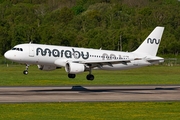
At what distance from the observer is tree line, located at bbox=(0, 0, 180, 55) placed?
458ft

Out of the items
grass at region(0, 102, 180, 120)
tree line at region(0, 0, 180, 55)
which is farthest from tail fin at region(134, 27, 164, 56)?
tree line at region(0, 0, 180, 55)

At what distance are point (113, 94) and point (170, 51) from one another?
293ft

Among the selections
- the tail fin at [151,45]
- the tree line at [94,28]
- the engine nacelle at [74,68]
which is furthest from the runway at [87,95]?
the tree line at [94,28]

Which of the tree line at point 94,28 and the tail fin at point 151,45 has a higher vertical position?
the tree line at point 94,28

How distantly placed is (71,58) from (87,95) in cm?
1150

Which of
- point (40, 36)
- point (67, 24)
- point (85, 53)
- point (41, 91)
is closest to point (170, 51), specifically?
point (40, 36)

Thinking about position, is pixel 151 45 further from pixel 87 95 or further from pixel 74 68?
pixel 87 95

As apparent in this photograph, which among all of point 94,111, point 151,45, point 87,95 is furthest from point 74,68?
point 94,111

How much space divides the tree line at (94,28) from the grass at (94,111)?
300 ft

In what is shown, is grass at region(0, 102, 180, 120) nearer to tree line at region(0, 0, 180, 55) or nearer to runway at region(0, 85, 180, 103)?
runway at region(0, 85, 180, 103)

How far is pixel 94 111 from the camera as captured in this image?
41781 mm

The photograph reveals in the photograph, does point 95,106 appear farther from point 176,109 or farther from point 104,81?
point 104,81

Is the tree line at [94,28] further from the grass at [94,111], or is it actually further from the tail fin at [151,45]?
the grass at [94,111]

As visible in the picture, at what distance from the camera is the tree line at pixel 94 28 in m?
140
